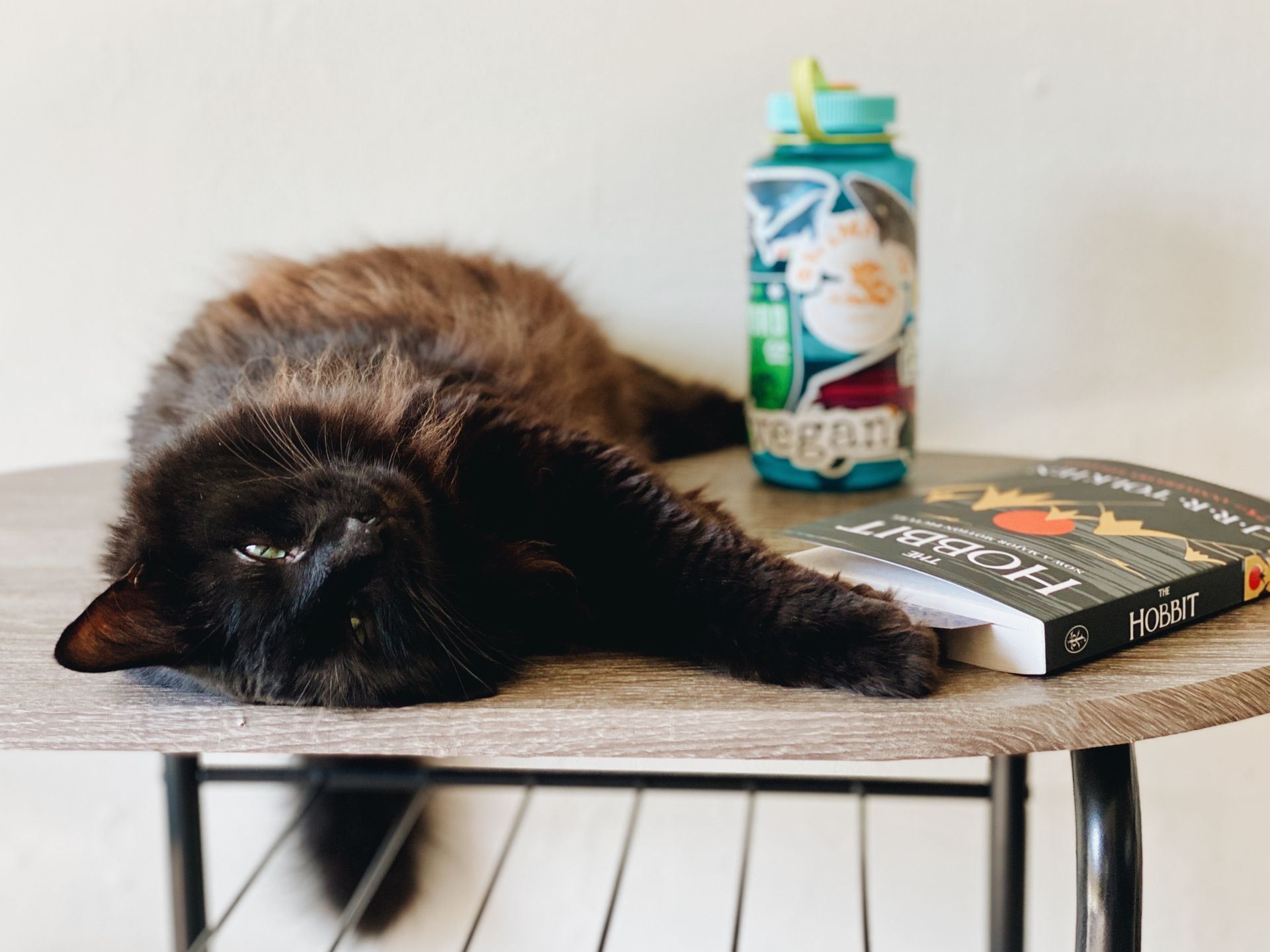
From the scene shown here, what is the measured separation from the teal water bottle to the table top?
15.5 inches

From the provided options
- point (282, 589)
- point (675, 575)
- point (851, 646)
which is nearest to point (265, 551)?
point (282, 589)

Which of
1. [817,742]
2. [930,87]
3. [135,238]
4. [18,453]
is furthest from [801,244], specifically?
[18,453]

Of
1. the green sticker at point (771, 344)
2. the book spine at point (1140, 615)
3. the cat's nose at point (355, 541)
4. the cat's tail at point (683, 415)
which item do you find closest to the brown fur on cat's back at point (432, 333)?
the cat's tail at point (683, 415)

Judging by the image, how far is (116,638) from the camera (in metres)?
0.69

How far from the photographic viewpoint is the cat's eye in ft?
2.45

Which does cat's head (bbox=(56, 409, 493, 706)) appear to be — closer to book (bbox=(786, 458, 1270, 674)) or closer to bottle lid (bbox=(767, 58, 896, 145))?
book (bbox=(786, 458, 1270, 674))

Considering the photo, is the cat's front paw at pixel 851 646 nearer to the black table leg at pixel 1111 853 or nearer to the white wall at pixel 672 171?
the black table leg at pixel 1111 853

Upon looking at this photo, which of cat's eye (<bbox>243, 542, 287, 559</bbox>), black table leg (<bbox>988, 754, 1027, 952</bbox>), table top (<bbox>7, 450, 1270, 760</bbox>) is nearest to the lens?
table top (<bbox>7, 450, 1270, 760</bbox>)

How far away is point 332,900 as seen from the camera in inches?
50.5

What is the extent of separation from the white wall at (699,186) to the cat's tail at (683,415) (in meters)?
0.07

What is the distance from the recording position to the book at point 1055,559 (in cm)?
67

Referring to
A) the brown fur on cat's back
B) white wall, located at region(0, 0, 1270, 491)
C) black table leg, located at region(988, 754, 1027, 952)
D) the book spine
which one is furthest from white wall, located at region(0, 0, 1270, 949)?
the book spine

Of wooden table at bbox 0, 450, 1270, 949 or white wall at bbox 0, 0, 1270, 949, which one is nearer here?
wooden table at bbox 0, 450, 1270, 949

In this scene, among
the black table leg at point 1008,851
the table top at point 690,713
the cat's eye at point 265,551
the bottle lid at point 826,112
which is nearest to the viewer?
the table top at point 690,713
